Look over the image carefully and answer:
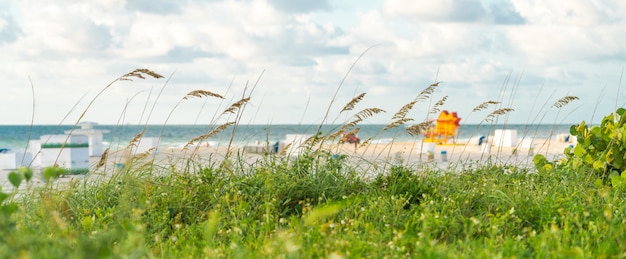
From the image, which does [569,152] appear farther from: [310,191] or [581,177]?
[310,191]

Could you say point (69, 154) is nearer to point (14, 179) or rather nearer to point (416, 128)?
point (416, 128)

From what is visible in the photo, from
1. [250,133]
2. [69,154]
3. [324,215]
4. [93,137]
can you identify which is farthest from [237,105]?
[93,137]

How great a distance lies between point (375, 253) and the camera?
2.67m

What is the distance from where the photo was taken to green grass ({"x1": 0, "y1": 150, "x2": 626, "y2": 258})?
2707mm

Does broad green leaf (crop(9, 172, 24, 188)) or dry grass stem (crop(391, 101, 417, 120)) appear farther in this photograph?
dry grass stem (crop(391, 101, 417, 120))

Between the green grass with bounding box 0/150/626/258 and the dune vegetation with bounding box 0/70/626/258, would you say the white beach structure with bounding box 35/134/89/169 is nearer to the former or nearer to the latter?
the dune vegetation with bounding box 0/70/626/258

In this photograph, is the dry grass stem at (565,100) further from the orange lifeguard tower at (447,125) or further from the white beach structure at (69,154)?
the orange lifeguard tower at (447,125)

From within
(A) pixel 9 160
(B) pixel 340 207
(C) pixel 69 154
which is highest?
(B) pixel 340 207

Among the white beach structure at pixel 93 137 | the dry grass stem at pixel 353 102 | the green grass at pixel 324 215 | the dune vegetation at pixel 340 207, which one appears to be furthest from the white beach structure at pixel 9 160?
the dry grass stem at pixel 353 102

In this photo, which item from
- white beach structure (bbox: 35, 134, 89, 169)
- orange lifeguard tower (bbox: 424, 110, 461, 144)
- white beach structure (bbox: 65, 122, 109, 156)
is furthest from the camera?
orange lifeguard tower (bbox: 424, 110, 461, 144)

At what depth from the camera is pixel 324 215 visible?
2.83 m

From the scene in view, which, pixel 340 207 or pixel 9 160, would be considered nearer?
pixel 340 207

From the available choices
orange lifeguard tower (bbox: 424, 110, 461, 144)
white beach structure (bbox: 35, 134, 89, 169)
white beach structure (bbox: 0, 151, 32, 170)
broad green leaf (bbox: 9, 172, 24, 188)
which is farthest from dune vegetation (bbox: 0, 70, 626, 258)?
orange lifeguard tower (bbox: 424, 110, 461, 144)

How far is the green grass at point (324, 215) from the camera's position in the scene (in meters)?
2.71
